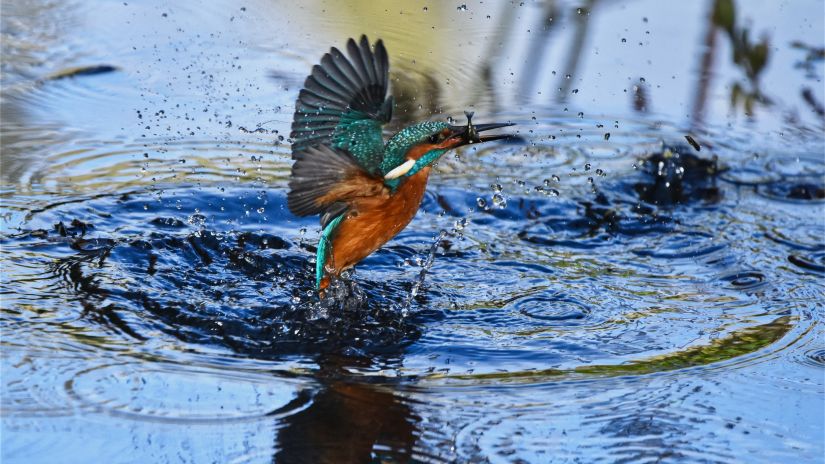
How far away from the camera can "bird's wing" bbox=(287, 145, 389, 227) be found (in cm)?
379

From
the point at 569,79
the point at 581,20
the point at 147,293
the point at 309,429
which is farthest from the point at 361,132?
the point at 581,20

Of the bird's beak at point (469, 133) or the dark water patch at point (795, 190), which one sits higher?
the bird's beak at point (469, 133)

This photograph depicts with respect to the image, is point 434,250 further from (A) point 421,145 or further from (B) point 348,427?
(B) point 348,427

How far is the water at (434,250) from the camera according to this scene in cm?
324

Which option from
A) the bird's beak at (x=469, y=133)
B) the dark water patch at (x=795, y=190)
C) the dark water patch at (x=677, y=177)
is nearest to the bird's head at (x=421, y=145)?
the bird's beak at (x=469, y=133)

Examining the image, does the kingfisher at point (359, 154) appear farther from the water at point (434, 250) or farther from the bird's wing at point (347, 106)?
the water at point (434, 250)

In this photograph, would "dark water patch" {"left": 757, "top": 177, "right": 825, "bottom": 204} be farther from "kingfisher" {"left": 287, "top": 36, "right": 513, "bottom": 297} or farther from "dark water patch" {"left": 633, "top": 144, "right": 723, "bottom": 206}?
"kingfisher" {"left": 287, "top": 36, "right": 513, "bottom": 297}

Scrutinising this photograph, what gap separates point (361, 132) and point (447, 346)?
1037 millimetres

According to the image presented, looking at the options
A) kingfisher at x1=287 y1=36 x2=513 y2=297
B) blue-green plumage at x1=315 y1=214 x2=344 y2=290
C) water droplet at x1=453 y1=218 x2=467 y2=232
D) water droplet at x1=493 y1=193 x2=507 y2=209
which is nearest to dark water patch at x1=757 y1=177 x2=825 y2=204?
water droplet at x1=493 y1=193 x2=507 y2=209

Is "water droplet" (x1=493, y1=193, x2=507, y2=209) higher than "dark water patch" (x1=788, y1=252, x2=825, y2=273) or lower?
higher

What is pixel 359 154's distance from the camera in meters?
4.42

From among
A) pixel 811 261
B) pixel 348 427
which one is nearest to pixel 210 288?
pixel 348 427

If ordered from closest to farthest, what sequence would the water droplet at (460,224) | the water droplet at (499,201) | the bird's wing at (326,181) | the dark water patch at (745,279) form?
1. the bird's wing at (326,181)
2. the dark water patch at (745,279)
3. the water droplet at (460,224)
4. the water droplet at (499,201)

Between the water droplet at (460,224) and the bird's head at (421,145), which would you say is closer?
the bird's head at (421,145)
